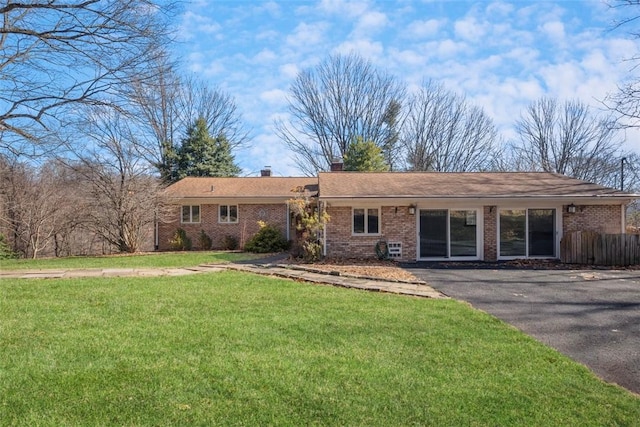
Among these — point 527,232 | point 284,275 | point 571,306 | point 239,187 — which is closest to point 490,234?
point 527,232

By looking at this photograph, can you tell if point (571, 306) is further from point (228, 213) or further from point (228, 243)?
point (228, 213)

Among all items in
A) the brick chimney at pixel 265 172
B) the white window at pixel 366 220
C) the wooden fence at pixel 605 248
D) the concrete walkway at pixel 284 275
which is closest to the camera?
the concrete walkway at pixel 284 275

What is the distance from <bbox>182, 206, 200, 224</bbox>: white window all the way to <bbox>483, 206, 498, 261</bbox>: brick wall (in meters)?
13.5

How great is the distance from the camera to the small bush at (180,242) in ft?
68.4

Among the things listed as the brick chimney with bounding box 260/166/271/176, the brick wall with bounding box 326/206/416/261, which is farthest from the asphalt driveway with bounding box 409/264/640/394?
the brick chimney with bounding box 260/166/271/176

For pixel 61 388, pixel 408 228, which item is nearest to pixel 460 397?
pixel 61 388

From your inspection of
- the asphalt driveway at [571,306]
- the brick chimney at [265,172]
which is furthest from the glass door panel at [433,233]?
the brick chimney at [265,172]

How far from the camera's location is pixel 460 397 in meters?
3.63

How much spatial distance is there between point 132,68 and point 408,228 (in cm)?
990

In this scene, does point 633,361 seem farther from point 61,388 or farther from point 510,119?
point 510,119

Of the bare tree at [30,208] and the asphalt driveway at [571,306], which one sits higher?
the bare tree at [30,208]

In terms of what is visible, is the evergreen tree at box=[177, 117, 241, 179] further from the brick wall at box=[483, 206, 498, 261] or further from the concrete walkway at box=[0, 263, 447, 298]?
the brick wall at box=[483, 206, 498, 261]

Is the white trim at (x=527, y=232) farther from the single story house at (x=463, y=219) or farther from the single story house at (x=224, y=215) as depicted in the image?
the single story house at (x=224, y=215)

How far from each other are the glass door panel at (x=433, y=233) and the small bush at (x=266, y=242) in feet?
21.7
